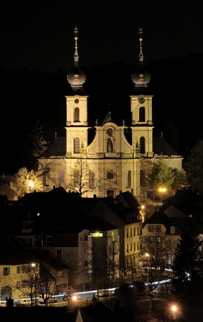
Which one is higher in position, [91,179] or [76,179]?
[91,179]

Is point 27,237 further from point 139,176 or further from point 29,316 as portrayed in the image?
point 139,176

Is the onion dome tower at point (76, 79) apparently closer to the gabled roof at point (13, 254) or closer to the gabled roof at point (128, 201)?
the gabled roof at point (128, 201)

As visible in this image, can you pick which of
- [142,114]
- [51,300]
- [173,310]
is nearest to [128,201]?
[142,114]

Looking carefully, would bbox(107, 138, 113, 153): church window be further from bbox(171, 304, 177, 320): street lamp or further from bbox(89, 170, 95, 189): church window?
bbox(171, 304, 177, 320): street lamp

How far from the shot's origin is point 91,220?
322 feet

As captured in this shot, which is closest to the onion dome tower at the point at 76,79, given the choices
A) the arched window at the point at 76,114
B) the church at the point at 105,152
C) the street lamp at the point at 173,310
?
the church at the point at 105,152

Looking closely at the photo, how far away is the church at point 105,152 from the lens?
130750mm

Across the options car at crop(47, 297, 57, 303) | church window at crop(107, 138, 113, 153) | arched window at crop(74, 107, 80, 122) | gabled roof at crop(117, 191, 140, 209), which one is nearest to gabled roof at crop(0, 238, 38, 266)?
car at crop(47, 297, 57, 303)

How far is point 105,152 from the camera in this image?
13238 cm

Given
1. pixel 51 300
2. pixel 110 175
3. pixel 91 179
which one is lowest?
pixel 51 300

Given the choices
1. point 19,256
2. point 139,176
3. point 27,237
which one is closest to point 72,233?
point 27,237

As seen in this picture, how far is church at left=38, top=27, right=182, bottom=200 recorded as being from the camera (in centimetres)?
13075

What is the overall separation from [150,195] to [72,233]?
120ft

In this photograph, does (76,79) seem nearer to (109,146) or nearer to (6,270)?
(109,146)
